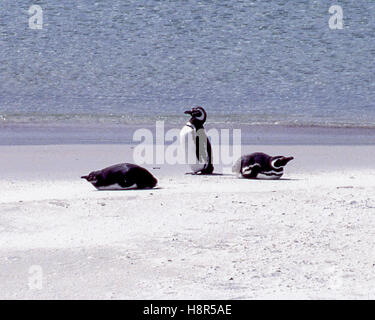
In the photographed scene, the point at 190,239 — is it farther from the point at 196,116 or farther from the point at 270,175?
the point at 196,116

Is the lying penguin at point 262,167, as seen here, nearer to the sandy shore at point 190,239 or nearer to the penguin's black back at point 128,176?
the sandy shore at point 190,239

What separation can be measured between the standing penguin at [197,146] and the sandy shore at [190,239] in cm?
89

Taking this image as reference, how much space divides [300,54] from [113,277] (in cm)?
2574

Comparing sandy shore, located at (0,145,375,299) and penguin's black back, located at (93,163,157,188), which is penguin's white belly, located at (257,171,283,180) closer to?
sandy shore, located at (0,145,375,299)

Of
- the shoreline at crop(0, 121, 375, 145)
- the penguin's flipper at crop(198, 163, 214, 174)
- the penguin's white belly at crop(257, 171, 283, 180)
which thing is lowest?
the penguin's white belly at crop(257, 171, 283, 180)

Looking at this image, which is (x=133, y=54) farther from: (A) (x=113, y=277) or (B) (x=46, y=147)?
(A) (x=113, y=277)

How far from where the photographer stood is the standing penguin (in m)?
10.3

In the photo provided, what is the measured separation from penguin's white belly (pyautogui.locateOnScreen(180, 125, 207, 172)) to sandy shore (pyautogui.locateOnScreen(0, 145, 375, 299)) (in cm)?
90

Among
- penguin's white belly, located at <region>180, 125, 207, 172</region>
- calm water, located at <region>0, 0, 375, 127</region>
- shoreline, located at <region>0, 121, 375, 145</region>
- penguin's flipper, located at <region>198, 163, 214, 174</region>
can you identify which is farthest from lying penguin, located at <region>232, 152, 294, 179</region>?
calm water, located at <region>0, 0, 375, 127</region>

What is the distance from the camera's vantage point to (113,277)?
4.72 m

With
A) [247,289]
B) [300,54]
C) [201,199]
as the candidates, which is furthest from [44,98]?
[247,289]

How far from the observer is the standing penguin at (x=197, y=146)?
10344 mm

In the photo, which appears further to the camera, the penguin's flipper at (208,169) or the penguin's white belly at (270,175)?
the penguin's flipper at (208,169)

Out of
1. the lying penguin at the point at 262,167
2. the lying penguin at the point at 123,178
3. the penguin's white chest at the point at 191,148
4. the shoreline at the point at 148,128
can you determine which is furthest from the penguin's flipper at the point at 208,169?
the shoreline at the point at 148,128
